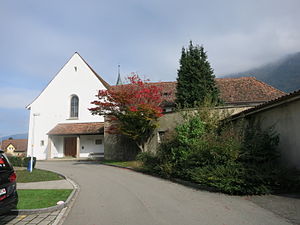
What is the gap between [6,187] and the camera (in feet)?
14.8

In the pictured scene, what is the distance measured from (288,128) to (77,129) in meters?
22.1

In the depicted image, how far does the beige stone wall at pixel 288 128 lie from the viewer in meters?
7.59

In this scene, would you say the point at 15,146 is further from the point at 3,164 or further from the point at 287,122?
the point at 287,122

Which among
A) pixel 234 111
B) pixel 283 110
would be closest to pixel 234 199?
pixel 283 110

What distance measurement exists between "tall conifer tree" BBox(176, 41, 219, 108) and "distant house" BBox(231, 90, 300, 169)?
30.6 ft

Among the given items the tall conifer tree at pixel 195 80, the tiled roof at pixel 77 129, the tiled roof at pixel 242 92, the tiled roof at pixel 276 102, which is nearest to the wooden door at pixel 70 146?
the tiled roof at pixel 77 129

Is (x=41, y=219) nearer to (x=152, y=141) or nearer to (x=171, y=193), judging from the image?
(x=171, y=193)

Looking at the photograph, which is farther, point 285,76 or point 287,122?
point 285,76

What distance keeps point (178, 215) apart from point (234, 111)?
9829mm

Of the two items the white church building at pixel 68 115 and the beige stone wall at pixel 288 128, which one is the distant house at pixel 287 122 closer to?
the beige stone wall at pixel 288 128

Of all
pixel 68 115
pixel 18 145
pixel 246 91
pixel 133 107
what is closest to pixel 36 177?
pixel 133 107

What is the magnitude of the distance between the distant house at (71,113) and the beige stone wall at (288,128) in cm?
1519

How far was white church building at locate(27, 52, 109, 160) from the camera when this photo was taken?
84.0ft

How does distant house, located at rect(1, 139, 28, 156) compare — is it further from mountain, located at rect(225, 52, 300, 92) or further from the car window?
mountain, located at rect(225, 52, 300, 92)
